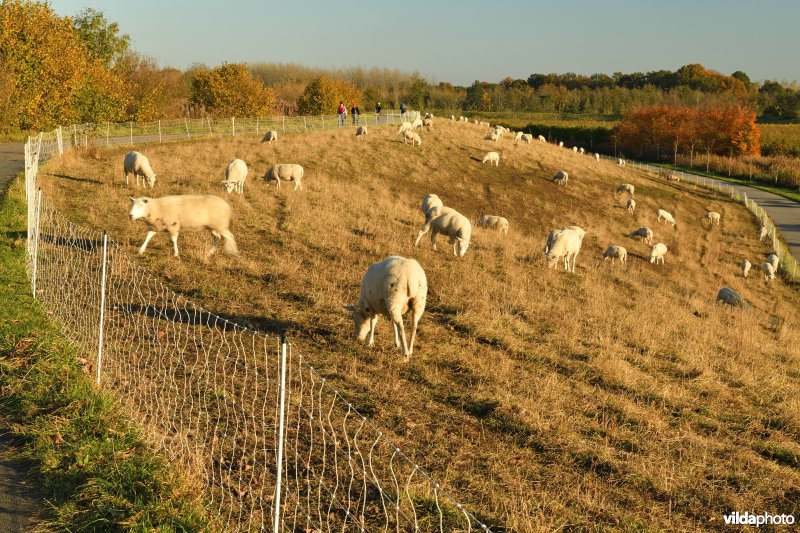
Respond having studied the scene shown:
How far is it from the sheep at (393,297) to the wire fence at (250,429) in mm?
1342

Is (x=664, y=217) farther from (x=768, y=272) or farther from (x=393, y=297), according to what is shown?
(x=393, y=297)

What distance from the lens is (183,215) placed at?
47.6 ft

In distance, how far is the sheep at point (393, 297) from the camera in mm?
9758

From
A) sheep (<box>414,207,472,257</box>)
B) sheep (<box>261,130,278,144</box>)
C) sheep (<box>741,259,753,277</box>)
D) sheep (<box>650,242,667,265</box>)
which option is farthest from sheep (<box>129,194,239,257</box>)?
sheep (<box>261,130,278,144</box>)

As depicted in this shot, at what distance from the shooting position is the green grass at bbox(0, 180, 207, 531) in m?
5.12

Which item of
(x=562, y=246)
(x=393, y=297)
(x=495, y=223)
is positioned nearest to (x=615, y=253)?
(x=495, y=223)

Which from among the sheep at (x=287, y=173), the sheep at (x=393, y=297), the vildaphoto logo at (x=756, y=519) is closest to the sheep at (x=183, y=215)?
the sheep at (x=393, y=297)

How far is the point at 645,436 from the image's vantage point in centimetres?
817

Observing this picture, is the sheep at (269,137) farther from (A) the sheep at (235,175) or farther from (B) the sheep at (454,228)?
(B) the sheep at (454,228)

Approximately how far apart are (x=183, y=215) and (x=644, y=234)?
26.6m

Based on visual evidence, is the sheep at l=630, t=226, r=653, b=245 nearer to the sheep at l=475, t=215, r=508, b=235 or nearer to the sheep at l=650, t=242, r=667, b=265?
the sheep at l=650, t=242, r=667, b=265

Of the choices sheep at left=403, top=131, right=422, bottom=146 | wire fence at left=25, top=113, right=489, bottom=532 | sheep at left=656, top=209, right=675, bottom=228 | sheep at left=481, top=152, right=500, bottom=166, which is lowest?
wire fence at left=25, top=113, right=489, bottom=532

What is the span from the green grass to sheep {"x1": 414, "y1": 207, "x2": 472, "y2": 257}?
11.6m

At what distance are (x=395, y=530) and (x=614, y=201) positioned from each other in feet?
135
